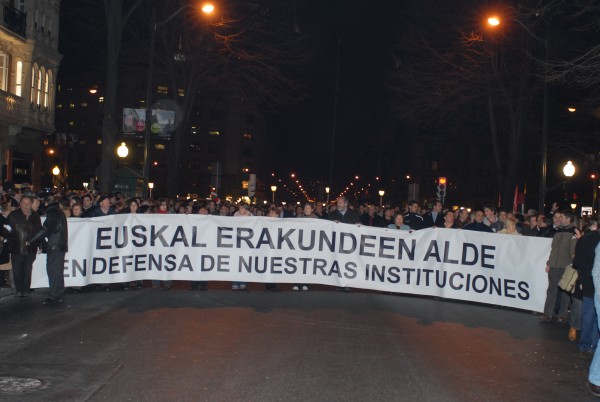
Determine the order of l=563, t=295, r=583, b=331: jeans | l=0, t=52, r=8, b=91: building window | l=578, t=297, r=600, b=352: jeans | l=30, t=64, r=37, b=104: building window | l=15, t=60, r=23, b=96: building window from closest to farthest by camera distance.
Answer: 1. l=578, t=297, r=600, b=352: jeans
2. l=563, t=295, r=583, b=331: jeans
3. l=0, t=52, r=8, b=91: building window
4. l=15, t=60, r=23, b=96: building window
5. l=30, t=64, r=37, b=104: building window

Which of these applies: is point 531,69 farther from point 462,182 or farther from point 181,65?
point 462,182

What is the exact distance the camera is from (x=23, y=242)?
43.1ft

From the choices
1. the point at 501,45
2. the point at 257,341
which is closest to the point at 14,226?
the point at 257,341

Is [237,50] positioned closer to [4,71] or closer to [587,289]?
[4,71]

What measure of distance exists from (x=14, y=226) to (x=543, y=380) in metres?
9.38

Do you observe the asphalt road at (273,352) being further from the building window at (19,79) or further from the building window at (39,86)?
the building window at (39,86)

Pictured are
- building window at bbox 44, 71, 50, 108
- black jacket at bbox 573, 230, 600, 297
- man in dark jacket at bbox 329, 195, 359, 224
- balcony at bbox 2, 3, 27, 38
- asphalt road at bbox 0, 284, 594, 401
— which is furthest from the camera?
building window at bbox 44, 71, 50, 108

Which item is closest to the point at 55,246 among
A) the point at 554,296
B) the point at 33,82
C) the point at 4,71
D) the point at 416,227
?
the point at 416,227

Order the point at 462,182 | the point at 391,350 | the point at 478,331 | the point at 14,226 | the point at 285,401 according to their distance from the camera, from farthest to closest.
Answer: the point at 462,182 → the point at 14,226 → the point at 478,331 → the point at 391,350 → the point at 285,401

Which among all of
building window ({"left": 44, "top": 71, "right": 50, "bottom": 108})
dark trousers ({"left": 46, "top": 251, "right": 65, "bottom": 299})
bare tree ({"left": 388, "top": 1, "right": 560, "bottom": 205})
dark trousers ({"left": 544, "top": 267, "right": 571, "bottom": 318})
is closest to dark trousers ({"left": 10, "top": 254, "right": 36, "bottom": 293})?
dark trousers ({"left": 46, "top": 251, "right": 65, "bottom": 299})

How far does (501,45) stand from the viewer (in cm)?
3155

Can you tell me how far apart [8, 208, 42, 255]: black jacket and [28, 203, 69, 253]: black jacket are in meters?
0.12

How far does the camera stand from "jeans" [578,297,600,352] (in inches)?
397

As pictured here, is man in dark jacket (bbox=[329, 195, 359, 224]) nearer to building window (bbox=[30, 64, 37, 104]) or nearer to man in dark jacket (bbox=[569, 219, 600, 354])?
man in dark jacket (bbox=[569, 219, 600, 354])
